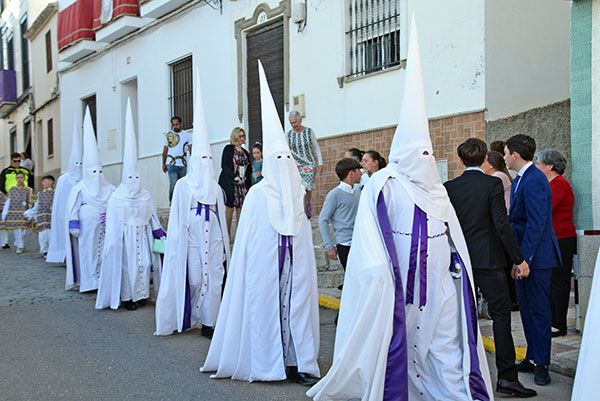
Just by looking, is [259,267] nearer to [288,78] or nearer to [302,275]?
[302,275]

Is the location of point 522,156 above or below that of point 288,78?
below

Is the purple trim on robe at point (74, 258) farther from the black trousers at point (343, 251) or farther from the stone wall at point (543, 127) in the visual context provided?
the stone wall at point (543, 127)

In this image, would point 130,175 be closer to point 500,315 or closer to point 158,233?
point 158,233

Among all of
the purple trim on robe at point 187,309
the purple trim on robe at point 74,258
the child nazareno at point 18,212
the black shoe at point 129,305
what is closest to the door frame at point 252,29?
the child nazareno at point 18,212

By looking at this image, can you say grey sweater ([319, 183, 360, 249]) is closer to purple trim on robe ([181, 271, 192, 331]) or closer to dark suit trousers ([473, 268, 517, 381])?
purple trim on robe ([181, 271, 192, 331])

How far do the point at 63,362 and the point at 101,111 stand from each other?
652 inches

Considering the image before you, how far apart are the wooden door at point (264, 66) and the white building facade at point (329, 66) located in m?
0.03

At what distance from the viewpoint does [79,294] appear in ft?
34.1

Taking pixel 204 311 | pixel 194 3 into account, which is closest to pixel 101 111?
pixel 194 3

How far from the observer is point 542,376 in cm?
579

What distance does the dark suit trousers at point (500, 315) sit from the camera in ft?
17.9

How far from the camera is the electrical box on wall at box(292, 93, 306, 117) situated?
13.7 meters

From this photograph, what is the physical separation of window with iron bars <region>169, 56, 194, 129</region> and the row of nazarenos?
864cm

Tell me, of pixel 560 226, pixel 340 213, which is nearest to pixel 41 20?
pixel 340 213
